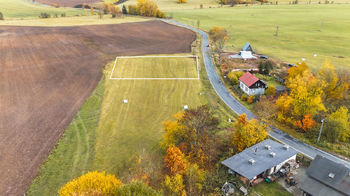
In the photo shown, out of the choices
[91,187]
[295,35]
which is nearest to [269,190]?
[91,187]

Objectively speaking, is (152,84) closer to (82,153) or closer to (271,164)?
(82,153)

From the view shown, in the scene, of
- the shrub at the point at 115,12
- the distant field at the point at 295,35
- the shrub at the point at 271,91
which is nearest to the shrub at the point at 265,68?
the distant field at the point at 295,35

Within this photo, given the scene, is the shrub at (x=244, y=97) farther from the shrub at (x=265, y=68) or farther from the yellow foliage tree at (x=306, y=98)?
the shrub at (x=265, y=68)

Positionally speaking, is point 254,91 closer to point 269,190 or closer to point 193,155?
point 193,155

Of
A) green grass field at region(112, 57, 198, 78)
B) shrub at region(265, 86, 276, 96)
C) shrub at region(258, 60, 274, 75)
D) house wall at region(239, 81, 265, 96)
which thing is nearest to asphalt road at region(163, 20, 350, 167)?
house wall at region(239, 81, 265, 96)

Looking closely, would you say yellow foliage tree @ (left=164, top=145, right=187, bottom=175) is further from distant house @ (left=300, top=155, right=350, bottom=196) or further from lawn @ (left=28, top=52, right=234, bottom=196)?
distant house @ (left=300, top=155, right=350, bottom=196)

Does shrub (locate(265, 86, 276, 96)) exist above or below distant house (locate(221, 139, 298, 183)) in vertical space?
above

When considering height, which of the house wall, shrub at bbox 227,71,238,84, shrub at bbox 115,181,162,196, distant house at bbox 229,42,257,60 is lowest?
shrub at bbox 115,181,162,196
